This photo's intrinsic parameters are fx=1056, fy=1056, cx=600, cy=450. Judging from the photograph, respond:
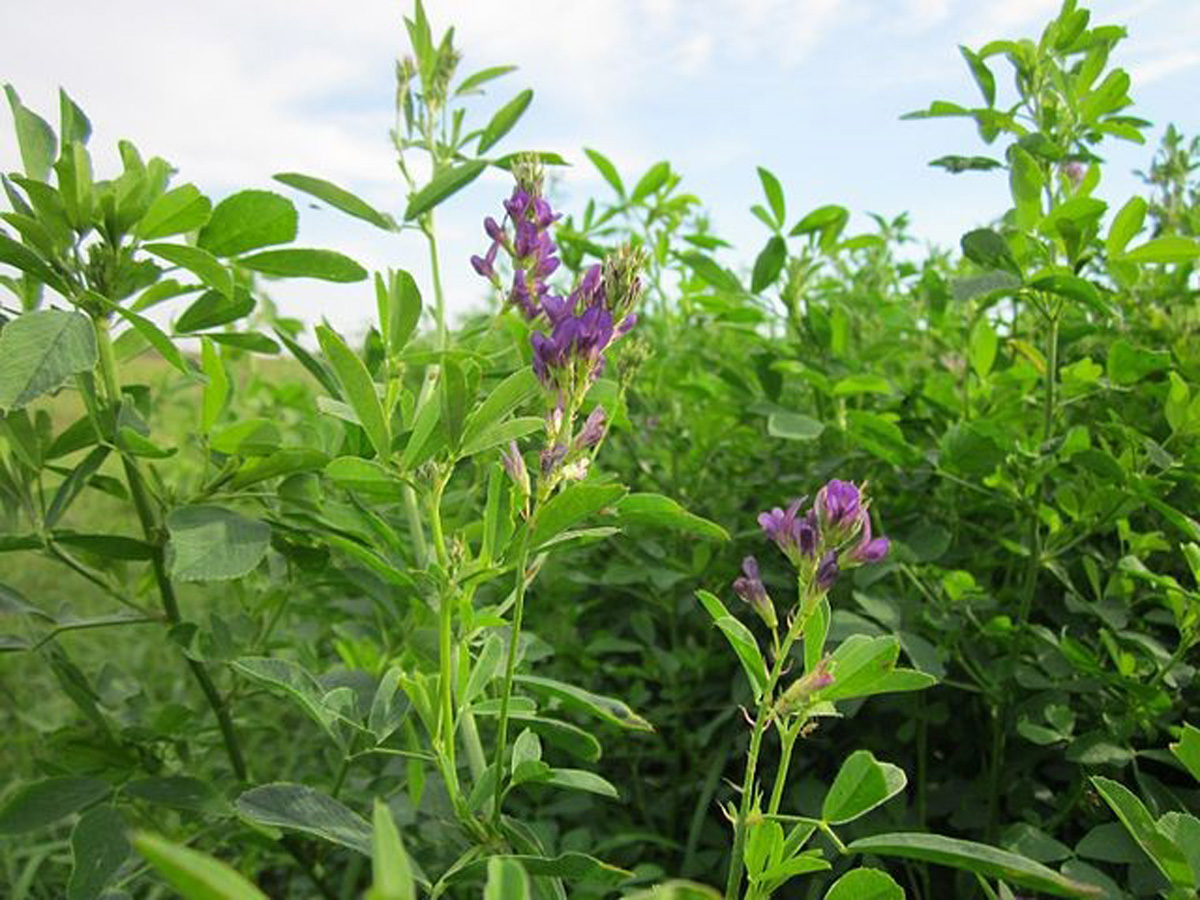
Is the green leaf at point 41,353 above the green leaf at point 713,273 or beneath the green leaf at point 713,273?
beneath

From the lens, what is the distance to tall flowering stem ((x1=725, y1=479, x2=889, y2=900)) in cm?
83

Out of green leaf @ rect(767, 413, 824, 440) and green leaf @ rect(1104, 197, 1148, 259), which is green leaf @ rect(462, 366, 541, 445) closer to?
green leaf @ rect(767, 413, 824, 440)

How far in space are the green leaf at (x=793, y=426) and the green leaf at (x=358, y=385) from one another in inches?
30.3

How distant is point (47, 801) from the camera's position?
1.21 m

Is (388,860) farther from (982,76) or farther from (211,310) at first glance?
(982,76)

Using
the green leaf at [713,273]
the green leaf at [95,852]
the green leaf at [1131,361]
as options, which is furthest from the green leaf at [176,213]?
the green leaf at [1131,361]

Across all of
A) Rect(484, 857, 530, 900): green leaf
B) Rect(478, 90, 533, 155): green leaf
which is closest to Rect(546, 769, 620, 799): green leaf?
Rect(484, 857, 530, 900): green leaf

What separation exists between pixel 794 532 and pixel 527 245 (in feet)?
1.56

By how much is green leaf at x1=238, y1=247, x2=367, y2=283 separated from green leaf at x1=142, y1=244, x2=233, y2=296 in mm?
125

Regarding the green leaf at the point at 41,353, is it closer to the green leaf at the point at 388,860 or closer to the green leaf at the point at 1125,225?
the green leaf at the point at 388,860

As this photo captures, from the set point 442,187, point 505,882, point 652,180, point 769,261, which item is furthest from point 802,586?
point 652,180

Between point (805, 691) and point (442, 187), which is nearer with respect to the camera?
point (805, 691)

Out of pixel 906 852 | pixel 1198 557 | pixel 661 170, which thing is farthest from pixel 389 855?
pixel 661 170

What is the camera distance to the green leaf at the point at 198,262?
105 centimetres
